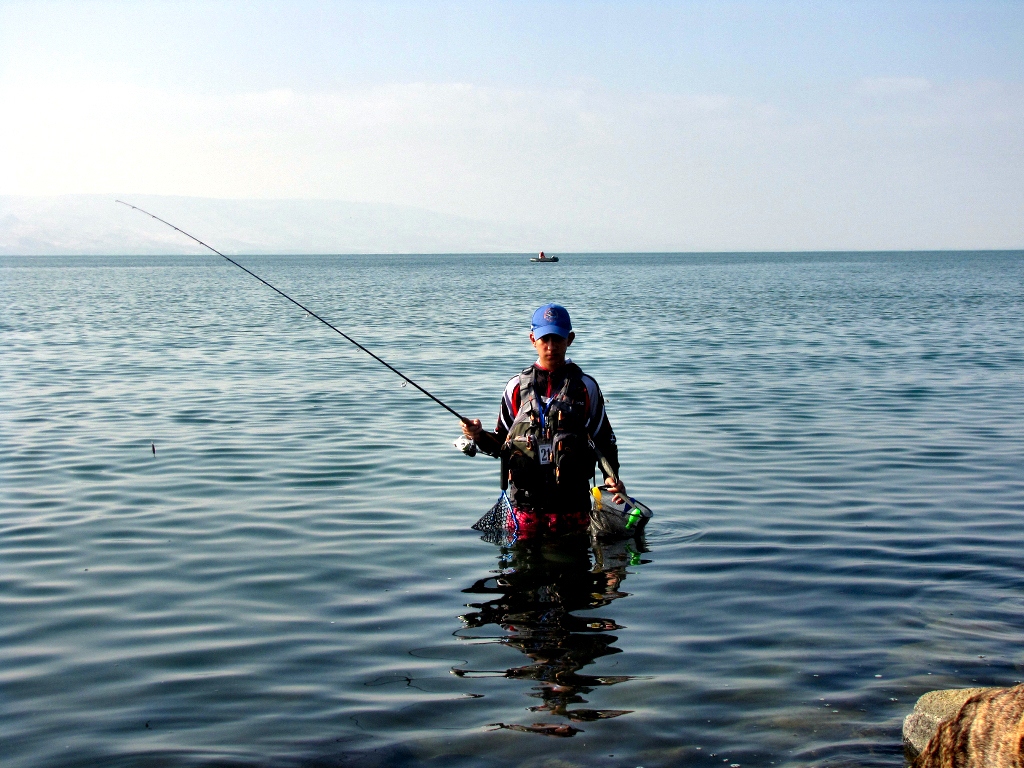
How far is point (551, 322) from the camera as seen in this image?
7.35 metres

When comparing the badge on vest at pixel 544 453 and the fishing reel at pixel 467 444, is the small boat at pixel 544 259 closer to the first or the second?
the badge on vest at pixel 544 453

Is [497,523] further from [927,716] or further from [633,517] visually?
[927,716]

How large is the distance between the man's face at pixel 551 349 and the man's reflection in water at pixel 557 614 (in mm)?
1365

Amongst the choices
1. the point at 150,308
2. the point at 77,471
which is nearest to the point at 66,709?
the point at 77,471

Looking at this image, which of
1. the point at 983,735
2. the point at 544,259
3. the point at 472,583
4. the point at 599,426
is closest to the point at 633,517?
the point at 599,426

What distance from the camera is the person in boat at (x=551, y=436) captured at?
7410 millimetres

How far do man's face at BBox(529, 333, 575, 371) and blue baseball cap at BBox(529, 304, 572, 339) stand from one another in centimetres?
3

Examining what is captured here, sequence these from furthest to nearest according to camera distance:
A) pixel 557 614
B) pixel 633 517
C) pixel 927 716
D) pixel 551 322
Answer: pixel 633 517
pixel 551 322
pixel 557 614
pixel 927 716

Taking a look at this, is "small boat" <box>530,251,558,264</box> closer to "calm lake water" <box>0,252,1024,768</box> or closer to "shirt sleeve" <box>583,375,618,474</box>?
"calm lake water" <box>0,252,1024,768</box>

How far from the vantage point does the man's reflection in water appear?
5602mm

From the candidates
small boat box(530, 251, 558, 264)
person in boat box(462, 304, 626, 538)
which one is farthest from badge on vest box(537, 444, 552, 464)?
small boat box(530, 251, 558, 264)

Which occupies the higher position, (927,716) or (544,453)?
(544,453)

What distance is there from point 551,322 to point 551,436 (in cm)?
78

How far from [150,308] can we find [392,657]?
39580 millimetres
